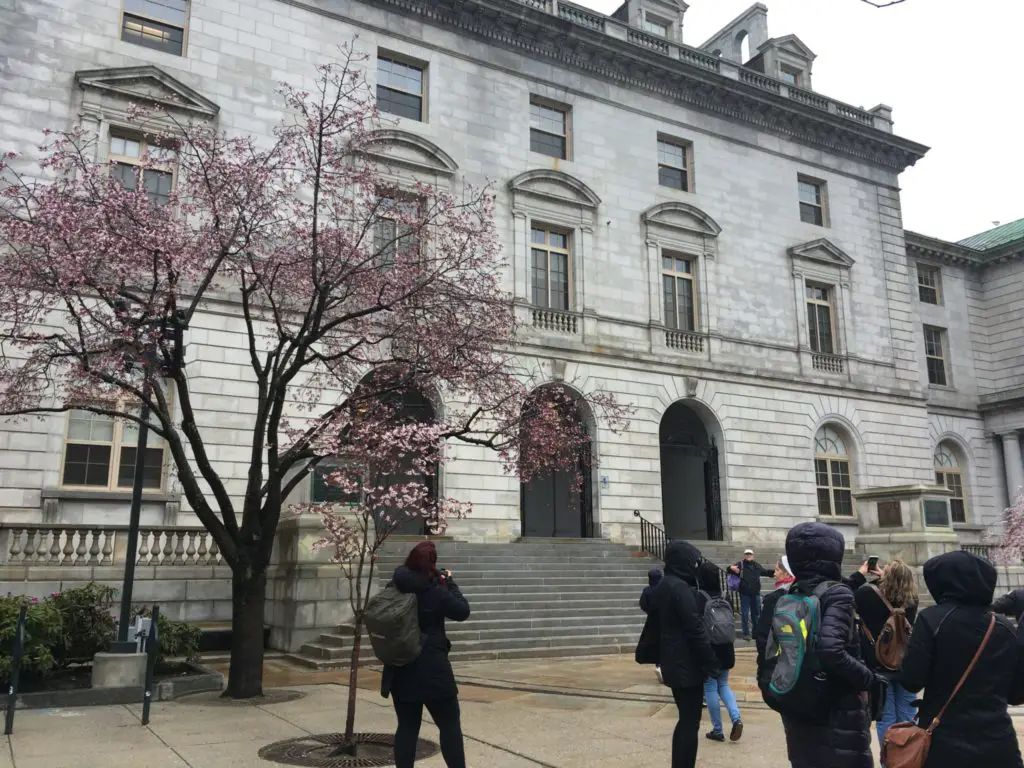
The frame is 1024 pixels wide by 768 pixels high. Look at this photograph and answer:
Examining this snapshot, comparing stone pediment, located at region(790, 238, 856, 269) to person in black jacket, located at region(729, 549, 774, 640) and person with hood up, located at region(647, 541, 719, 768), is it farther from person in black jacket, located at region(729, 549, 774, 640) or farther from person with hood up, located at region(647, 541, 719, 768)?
person with hood up, located at region(647, 541, 719, 768)

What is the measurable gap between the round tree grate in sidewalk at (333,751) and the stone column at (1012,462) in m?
31.8

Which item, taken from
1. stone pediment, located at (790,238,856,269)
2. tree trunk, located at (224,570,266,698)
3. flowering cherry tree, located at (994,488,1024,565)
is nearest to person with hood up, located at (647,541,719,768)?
tree trunk, located at (224,570,266,698)

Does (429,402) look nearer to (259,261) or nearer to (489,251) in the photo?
(489,251)

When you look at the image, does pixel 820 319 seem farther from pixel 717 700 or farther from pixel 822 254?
pixel 717 700

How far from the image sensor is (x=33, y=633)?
10.1 metres

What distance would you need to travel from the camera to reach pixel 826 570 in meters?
4.62

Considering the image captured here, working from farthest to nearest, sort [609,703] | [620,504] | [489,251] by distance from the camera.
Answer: [620,504] → [489,251] → [609,703]

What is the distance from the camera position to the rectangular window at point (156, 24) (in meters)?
19.7

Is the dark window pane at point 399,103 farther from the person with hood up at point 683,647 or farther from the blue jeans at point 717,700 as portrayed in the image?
the person with hood up at point 683,647

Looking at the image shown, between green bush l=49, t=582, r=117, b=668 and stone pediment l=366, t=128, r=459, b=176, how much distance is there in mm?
13445

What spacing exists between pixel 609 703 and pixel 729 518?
16.1m

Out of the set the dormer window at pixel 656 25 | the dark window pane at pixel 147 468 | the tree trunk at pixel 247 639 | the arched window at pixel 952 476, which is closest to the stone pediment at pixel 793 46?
the dormer window at pixel 656 25

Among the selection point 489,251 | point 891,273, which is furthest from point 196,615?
point 891,273

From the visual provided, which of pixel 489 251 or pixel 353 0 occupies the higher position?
pixel 353 0
